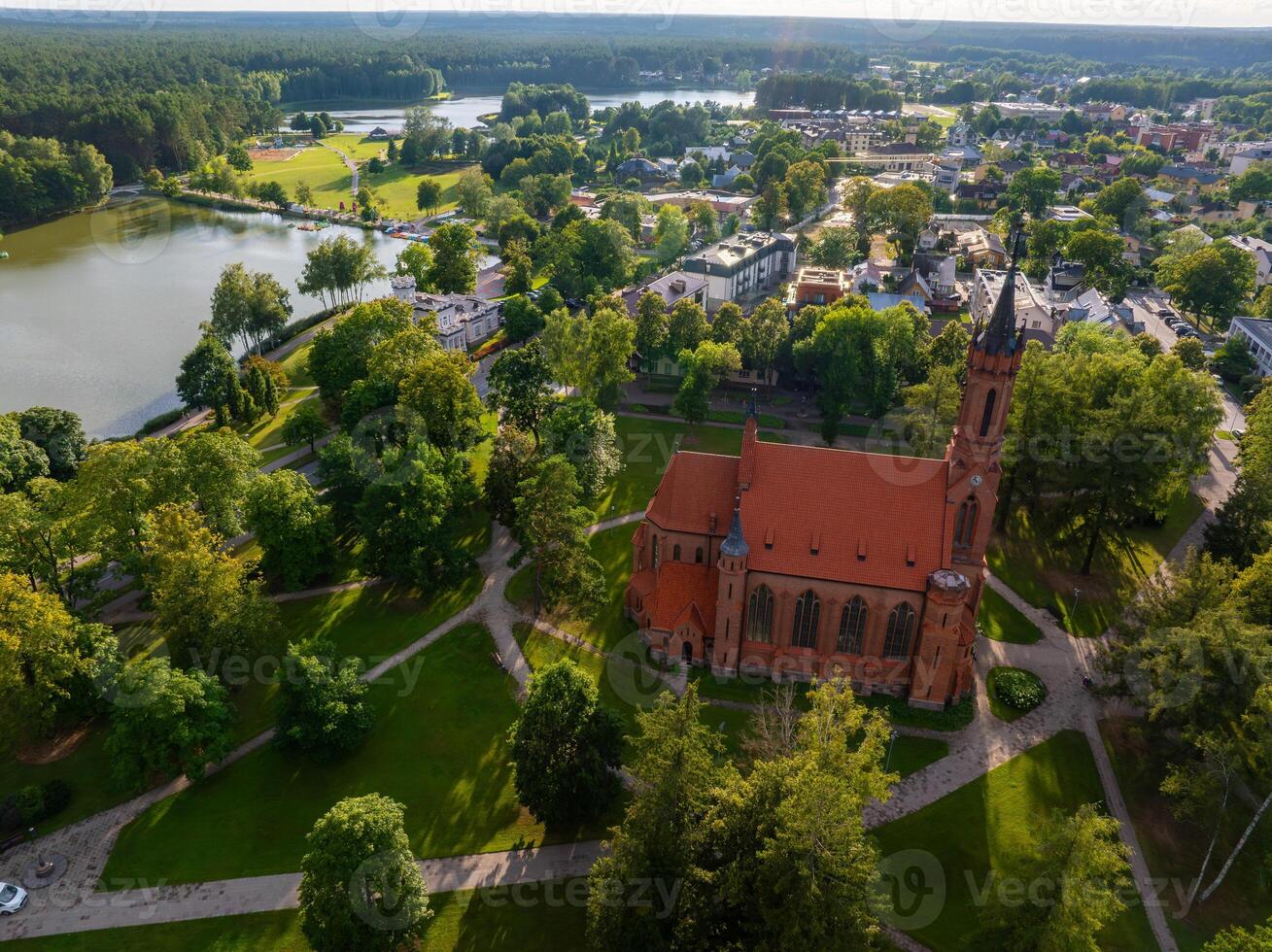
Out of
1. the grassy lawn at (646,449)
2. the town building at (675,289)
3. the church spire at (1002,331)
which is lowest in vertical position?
the grassy lawn at (646,449)

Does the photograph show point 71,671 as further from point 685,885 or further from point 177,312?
point 177,312

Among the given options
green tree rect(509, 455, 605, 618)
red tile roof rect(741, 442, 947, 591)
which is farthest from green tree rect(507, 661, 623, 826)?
red tile roof rect(741, 442, 947, 591)

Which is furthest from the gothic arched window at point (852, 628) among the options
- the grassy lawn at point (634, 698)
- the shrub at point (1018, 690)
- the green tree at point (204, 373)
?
the green tree at point (204, 373)

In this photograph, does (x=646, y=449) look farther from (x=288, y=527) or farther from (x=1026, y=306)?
(x=1026, y=306)

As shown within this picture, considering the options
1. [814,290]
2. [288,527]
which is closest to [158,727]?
[288,527]

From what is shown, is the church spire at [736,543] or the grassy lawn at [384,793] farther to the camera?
the church spire at [736,543]

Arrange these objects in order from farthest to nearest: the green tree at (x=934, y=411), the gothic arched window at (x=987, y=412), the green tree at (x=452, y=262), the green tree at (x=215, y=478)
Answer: the green tree at (x=452, y=262) < the green tree at (x=934, y=411) < the green tree at (x=215, y=478) < the gothic arched window at (x=987, y=412)

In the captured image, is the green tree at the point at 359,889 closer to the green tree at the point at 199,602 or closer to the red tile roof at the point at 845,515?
the green tree at the point at 199,602
